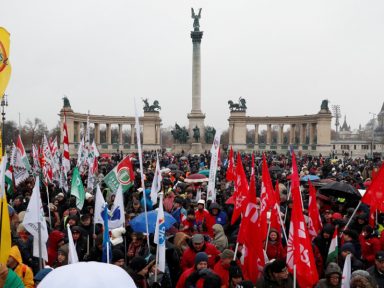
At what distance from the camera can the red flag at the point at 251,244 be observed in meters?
6.81

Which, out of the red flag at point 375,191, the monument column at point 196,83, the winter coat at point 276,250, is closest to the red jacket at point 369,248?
the red flag at point 375,191

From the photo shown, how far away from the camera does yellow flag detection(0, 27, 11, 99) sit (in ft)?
23.2

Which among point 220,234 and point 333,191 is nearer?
point 220,234

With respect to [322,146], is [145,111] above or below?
above

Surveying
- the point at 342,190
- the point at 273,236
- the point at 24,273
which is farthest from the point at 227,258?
the point at 342,190

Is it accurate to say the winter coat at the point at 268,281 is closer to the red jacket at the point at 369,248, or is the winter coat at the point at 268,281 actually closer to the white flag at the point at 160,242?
the white flag at the point at 160,242

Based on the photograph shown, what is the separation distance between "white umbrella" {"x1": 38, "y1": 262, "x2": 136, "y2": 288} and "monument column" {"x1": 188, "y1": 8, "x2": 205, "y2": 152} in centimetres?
5887

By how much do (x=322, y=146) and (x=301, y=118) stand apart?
5793 mm

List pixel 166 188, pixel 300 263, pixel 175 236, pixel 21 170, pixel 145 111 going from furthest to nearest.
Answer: pixel 145 111 → pixel 166 188 → pixel 21 170 → pixel 175 236 → pixel 300 263

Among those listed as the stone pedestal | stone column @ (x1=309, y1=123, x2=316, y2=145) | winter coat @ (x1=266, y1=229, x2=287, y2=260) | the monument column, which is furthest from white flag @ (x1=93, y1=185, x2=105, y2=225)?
stone column @ (x1=309, y1=123, x2=316, y2=145)

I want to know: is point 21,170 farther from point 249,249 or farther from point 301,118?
point 301,118

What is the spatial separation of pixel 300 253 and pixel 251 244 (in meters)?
0.99

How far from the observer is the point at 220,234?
27.4 ft

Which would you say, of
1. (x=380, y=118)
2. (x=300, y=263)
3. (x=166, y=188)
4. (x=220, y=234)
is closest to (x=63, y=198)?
(x=166, y=188)
